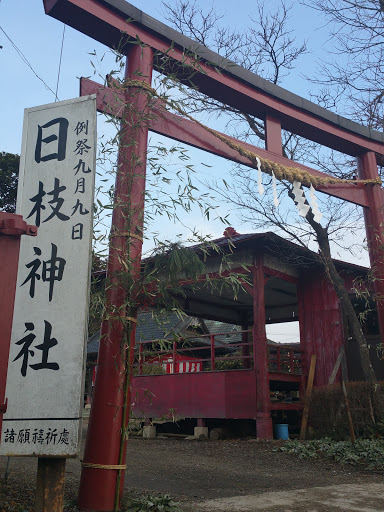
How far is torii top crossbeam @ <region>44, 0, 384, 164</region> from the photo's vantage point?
6227 mm

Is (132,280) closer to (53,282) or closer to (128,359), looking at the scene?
(128,359)

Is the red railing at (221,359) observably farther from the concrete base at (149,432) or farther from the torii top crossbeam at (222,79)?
the torii top crossbeam at (222,79)

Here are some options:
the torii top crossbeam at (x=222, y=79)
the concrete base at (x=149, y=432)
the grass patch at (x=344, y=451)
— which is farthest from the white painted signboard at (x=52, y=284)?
the concrete base at (x=149, y=432)

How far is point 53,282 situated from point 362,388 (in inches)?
276

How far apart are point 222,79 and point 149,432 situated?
8698mm

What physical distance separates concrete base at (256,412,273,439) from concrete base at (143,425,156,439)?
328cm

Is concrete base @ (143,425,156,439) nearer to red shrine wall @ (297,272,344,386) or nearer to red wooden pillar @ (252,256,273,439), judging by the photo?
red wooden pillar @ (252,256,273,439)

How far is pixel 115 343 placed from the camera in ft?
16.2

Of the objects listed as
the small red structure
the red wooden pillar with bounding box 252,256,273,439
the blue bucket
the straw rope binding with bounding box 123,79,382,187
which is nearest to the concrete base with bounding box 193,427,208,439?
the small red structure

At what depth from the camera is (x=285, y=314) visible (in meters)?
16.1

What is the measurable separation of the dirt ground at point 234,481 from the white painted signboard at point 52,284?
51.1 inches

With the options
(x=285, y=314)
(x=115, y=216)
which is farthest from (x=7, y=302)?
(x=285, y=314)

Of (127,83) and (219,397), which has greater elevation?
(127,83)

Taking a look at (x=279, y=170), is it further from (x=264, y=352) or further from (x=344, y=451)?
(x=344, y=451)
